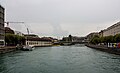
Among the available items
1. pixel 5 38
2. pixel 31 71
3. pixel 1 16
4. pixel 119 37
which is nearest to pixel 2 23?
pixel 1 16

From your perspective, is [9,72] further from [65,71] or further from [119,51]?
[119,51]

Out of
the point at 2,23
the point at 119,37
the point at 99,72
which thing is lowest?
the point at 99,72

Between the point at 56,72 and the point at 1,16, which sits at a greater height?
the point at 1,16

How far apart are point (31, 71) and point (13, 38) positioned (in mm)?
57412

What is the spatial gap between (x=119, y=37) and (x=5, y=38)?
41.6 meters

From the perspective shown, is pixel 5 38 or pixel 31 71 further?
pixel 5 38

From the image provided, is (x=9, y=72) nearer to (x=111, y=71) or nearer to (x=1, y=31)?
(x=111, y=71)

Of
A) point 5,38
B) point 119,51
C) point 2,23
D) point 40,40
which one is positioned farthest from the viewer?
point 40,40

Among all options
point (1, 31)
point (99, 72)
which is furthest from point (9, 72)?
point (1, 31)

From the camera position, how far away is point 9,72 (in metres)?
22.7

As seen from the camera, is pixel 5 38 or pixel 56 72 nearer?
pixel 56 72

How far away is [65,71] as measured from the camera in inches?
927

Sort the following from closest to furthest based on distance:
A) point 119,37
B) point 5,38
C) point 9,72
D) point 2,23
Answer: point 9,72 → point 119,37 → point 2,23 → point 5,38

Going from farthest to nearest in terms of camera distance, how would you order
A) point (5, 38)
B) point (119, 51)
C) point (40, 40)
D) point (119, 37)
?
point (40, 40), point (5, 38), point (119, 37), point (119, 51)
